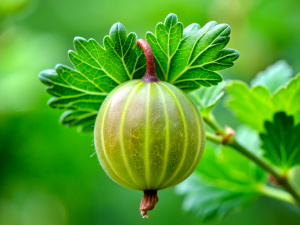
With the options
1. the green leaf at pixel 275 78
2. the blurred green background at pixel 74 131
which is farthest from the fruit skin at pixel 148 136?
the blurred green background at pixel 74 131

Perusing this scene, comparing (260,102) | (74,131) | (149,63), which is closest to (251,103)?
(260,102)

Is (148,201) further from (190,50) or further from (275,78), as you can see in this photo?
(275,78)

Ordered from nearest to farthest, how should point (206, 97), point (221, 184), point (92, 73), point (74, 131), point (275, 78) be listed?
1. point (92, 73)
2. point (206, 97)
3. point (275, 78)
4. point (221, 184)
5. point (74, 131)

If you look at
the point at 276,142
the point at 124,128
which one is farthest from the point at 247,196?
the point at 124,128

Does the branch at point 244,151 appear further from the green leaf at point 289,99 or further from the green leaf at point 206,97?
the green leaf at point 289,99

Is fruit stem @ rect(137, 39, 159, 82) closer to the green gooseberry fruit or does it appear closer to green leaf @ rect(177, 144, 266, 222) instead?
the green gooseberry fruit

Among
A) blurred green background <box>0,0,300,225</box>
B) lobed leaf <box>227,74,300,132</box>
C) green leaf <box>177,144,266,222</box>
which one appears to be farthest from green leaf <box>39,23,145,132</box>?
blurred green background <box>0,0,300,225</box>

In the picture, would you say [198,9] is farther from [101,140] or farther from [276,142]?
[101,140]
